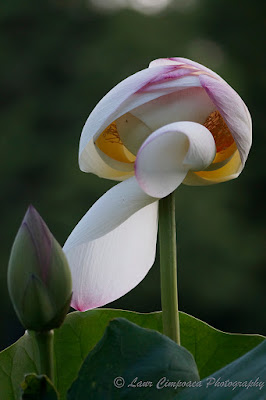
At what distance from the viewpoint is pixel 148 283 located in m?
3.63

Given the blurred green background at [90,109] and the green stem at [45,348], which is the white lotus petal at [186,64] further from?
the blurred green background at [90,109]

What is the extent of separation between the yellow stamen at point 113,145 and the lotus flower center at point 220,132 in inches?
1.8

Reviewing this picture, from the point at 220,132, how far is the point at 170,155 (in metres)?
0.04

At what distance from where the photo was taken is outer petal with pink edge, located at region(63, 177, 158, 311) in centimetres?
35

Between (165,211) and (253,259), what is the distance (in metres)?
3.59

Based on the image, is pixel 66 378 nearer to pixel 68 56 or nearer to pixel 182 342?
pixel 182 342

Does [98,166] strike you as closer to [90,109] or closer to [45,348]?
[45,348]

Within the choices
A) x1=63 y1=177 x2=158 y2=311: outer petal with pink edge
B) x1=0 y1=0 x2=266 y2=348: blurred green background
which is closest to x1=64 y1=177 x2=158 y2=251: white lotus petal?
x1=63 y1=177 x2=158 y2=311: outer petal with pink edge

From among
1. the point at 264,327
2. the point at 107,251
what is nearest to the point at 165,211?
the point at 107,251

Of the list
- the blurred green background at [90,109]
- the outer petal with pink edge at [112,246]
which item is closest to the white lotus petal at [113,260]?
the outer petal with pink edge at [112,246]

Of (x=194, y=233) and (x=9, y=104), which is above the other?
(x=9, y=104)

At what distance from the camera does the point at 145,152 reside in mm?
336

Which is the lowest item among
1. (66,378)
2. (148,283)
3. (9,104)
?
(148,283)

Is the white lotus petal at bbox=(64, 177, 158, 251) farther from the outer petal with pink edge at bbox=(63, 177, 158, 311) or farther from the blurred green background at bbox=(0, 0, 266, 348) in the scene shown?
the blurred green background at bbox=(0, 0, 266, 348)
